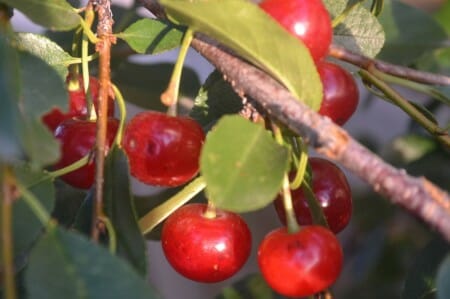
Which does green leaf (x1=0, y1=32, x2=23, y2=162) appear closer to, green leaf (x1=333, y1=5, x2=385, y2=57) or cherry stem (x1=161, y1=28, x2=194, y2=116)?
cherry stem (x1=161, y1=28, x2=194, y2=116)

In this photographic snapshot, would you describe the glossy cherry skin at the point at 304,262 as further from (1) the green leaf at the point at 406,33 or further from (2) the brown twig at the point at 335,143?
(1) the green leaf at the point at 406,33

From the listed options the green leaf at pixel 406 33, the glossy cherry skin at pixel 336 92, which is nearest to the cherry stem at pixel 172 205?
the glossy cherry skin at pixel 336 92

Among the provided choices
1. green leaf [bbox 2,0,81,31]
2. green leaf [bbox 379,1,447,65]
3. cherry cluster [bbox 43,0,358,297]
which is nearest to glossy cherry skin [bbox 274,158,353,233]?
cherry cluster [bbox 43,0,358,297]

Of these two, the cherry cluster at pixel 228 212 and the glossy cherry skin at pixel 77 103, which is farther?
the glossy cherry skin at pixel 77 103

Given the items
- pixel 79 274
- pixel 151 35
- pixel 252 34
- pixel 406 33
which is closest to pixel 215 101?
pixel 151 35

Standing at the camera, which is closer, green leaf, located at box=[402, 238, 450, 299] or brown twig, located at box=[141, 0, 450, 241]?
brown twig, located at box=[141, 0, 450, 241]

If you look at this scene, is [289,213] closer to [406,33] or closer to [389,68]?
[389,68]
